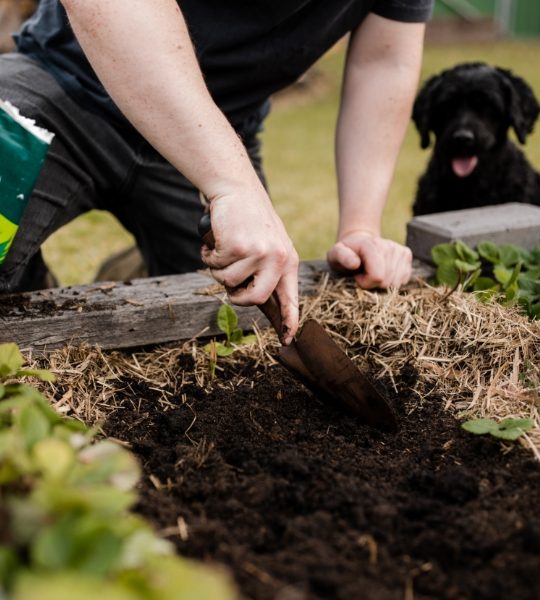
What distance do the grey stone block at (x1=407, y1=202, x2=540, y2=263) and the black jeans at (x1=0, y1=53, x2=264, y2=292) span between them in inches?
29.5

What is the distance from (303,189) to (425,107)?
220cm

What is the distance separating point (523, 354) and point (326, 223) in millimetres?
3280

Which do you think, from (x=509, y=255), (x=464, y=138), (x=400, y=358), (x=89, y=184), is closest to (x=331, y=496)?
(x=400, y=358)

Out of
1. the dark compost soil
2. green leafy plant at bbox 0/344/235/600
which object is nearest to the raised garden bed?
the dark compost soil

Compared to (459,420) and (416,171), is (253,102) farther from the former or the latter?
(416,171)

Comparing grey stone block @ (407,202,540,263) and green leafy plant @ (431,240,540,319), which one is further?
grey stone block @ (407,202,540,263)

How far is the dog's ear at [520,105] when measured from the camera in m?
3.91

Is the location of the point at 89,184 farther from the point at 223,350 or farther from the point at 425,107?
the point at 425,107

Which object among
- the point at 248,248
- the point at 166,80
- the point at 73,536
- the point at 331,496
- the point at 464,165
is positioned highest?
the point at 166,80

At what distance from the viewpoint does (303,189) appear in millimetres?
6184

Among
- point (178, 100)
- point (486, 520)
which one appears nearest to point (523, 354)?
point (486, 520)

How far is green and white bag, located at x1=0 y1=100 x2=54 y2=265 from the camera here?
1.71 m

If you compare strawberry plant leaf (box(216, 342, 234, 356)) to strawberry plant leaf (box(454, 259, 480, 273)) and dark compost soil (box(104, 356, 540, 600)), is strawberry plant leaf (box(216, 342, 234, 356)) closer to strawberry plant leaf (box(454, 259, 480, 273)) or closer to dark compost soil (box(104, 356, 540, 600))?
dark compost soil (box(104, 356, 540, 600))

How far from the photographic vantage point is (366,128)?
252 cm
